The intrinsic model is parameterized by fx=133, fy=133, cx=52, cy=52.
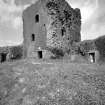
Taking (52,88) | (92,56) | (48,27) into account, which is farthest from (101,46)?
(52,88)

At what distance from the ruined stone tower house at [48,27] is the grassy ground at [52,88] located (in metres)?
10.2

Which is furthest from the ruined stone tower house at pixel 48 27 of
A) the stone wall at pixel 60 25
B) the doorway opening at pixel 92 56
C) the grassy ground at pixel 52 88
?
the grassy ground at pixel 52 88

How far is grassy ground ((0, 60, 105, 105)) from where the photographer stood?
23.2 ft

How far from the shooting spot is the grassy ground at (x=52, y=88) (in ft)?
23.2

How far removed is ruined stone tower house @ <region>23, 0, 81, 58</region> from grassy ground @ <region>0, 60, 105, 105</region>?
1018cm

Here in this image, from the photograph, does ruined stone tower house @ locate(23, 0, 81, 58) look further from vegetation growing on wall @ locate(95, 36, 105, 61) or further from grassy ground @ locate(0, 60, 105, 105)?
grassy ground @ locate(0, 60, 105, 105)

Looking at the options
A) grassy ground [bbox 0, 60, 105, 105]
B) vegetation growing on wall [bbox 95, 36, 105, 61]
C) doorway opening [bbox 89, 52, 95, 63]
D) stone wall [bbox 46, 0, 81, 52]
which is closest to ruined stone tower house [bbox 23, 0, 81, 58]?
stone wall [bbox 46, 0, 81, 52]

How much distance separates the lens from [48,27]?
20.0 metres

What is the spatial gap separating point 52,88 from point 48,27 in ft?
43.5

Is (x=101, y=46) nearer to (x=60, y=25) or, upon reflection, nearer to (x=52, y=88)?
(x=60, y=25)

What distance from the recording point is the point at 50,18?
2000 cm

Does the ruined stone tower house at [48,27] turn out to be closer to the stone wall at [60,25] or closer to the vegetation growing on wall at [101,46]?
the stone wall at [60,25]

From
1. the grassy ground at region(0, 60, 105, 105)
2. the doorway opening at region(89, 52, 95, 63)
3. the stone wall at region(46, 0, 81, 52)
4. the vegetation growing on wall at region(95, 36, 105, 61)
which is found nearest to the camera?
the grassy ground at region(0, 60, 105, 105)

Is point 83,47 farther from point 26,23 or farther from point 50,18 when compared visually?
point 26,23
